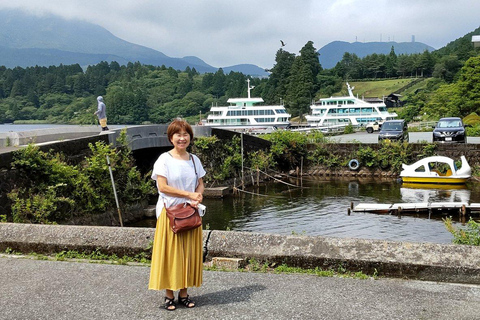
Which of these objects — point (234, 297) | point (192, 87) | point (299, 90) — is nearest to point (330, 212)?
point (234, 297)

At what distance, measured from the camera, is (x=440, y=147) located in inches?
1228

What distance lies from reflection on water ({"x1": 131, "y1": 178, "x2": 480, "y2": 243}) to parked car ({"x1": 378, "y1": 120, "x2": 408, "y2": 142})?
25.1 feet

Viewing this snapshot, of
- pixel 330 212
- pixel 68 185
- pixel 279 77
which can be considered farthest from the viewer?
pixel 279 77

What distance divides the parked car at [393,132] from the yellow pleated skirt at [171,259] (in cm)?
3259

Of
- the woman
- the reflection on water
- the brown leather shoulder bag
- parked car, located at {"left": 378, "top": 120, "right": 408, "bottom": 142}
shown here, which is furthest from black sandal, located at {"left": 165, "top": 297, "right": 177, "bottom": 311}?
parked car, located at {"left": 378, "top": 120, "right": 408, "bottom": 142}

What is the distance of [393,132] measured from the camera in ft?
122

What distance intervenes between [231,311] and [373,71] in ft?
562

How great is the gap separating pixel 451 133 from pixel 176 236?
31.1 m

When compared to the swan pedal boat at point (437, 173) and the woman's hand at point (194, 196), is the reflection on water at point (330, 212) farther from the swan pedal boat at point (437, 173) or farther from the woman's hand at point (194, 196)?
the woman's hand at point (194, 196)

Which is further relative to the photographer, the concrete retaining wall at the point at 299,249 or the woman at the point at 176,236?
the concrete retaining wall at the point at 299,249

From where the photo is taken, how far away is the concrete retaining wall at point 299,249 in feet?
20.0

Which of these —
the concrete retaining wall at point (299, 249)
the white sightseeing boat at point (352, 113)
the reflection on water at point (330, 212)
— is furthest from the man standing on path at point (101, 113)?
the white sightseeing boat at point (352, 113)

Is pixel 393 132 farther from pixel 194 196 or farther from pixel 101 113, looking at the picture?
pixel 194 196

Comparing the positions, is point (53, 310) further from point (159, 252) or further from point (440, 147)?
point (440, 147)
